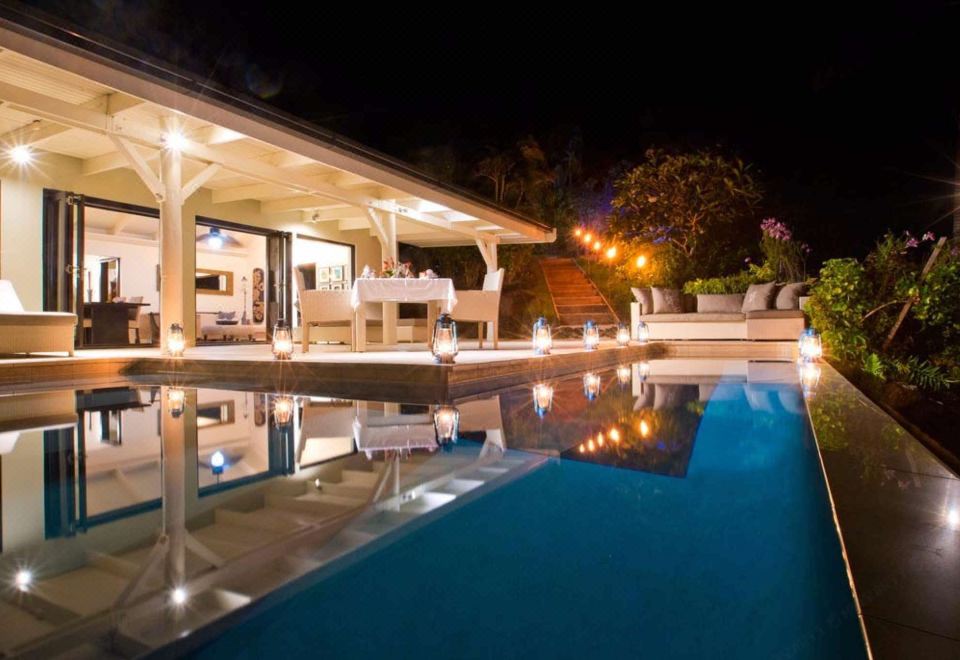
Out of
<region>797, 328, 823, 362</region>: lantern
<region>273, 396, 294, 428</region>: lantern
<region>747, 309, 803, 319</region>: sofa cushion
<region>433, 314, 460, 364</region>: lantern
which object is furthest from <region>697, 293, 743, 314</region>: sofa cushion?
<region>273, 396, 294, 428</region>: lantern

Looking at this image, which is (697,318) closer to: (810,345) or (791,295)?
(791,295)

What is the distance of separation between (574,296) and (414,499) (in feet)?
46.8

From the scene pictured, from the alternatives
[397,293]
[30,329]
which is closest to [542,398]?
[397,293]

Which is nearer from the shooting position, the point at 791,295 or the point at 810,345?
the point at 810,345

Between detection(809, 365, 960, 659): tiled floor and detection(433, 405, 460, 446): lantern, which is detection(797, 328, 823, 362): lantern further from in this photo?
detection(809, 365, 960, 659): tiled floor

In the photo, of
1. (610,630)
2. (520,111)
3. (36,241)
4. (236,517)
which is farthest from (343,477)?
(520,111)

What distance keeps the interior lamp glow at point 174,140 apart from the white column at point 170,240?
0.13 ft

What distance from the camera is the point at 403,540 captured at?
4.53ft

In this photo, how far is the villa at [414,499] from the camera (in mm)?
994

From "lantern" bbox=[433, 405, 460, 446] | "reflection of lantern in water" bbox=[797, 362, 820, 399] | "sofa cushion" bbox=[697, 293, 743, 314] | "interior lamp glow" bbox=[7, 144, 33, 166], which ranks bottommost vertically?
"lantern" bbox=[433, 405, 460, 446]

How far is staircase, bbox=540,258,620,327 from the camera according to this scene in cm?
1461

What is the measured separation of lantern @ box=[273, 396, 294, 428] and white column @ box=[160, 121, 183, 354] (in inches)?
93.3

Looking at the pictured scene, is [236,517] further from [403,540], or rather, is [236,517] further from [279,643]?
[279,643]

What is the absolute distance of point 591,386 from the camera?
4.90 metres
